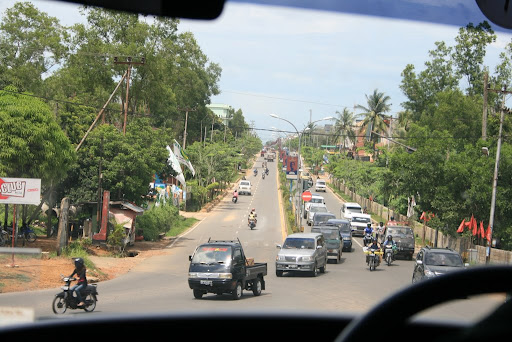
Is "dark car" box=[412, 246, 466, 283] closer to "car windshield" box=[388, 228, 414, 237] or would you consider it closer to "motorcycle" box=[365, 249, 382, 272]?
"motorcycle" box=[365, 249, 382, 272]

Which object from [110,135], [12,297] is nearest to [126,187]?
[110,135]

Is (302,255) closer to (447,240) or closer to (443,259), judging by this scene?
(443,259)

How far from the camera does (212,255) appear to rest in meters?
20.5


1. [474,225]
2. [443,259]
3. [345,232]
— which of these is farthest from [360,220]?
[443,259]

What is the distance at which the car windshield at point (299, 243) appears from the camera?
2709 cm

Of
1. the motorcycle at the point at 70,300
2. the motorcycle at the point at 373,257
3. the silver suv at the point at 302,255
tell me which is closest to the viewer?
the motorcycle at the point at 70,300

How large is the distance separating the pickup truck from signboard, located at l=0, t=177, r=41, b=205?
750cm

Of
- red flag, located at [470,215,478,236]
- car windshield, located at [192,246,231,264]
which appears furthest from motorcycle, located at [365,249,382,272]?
car windshield, located at [192,246,231,264]

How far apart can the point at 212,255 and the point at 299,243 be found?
756 centimetres

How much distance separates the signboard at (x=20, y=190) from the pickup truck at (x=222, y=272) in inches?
295

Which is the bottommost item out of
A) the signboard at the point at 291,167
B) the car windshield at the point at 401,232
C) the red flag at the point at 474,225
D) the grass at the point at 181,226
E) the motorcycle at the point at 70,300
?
the grass at the point at 181,226

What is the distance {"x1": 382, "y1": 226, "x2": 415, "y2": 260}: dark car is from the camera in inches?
1363

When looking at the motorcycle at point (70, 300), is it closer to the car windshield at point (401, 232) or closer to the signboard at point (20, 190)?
the signboard at point (20, 190)

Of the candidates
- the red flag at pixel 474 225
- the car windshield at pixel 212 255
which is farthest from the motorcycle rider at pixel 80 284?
the red flag at pixel 474 225
